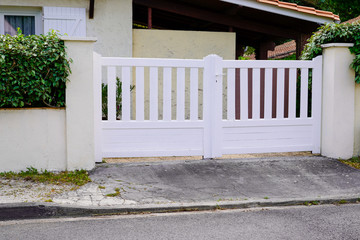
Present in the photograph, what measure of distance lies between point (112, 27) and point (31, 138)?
4756 millimetres

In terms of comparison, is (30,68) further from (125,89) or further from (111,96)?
(125,89)

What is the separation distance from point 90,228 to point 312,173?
359 centimetres

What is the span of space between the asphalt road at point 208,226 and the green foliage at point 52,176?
113cm

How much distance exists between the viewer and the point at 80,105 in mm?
6285

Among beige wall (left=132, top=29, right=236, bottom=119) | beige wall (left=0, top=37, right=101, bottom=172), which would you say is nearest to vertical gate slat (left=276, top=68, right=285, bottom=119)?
beige wall (left=0, top=37, right=101, bottom=172)

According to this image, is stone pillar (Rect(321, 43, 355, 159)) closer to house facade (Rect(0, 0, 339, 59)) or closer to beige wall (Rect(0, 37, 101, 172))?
house facade (Rect(0, 0, 339, 59))

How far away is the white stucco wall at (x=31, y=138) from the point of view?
6148 mm

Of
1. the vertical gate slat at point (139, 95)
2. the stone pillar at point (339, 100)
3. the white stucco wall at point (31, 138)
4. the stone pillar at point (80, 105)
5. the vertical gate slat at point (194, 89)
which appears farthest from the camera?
the stone pillar at point (339, 100)

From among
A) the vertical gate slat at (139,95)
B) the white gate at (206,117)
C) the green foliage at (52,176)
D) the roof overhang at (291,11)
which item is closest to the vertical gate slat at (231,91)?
the white gate at (206,117)

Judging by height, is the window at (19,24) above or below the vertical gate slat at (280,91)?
above

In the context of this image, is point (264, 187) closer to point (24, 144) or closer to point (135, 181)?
point (135, 181)

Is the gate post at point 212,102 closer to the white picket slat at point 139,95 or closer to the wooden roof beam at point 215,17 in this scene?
the white picket slat at point 139,95

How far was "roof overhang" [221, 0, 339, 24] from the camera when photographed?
32.7ft

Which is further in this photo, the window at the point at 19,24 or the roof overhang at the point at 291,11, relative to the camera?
the roof overhang at the point at 291,11
